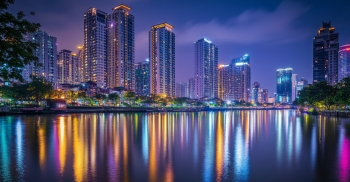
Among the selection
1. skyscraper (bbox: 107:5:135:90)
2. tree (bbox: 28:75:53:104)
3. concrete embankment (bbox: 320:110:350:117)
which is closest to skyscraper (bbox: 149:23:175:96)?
skyscraper (bbox: 107:5:135:90)

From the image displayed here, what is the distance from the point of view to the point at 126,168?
379 inches

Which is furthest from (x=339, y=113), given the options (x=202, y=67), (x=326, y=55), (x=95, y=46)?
(x=95, y=46)

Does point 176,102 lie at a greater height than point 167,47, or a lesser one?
lesser

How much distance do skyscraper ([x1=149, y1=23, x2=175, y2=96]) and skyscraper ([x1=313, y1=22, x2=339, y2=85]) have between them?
123 meters

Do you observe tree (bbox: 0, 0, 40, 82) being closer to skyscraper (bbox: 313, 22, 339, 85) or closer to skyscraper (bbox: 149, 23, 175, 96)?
skyscraper (bbox: 149, 23, 175, 96)

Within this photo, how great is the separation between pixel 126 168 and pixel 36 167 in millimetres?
4462

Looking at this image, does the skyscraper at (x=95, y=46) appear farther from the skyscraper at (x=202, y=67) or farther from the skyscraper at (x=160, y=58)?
the skyscraper at (x=202, y=67)

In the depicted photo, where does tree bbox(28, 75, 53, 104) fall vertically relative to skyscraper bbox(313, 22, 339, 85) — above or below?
below

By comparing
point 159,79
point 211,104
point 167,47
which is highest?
point 167,47

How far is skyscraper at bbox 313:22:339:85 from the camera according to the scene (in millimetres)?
153875

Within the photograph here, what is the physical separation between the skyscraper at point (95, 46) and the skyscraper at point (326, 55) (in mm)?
175385

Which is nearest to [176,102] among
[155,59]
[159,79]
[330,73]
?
[159,79]

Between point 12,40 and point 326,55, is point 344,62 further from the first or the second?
point 12,40

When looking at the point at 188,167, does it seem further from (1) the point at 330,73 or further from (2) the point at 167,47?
(1) the point at 330,73
